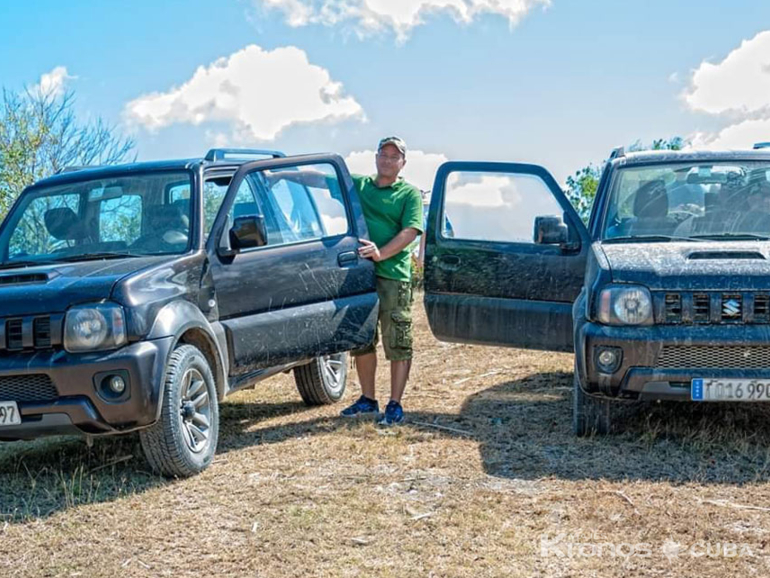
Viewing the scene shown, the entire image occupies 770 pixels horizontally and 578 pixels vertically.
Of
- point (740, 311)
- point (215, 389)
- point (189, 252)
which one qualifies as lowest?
point (215, 389)

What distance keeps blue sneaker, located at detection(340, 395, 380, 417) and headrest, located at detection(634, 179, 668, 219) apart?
2.30 meters

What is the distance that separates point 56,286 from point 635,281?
3151 millimetres

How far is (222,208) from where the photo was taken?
613 cm

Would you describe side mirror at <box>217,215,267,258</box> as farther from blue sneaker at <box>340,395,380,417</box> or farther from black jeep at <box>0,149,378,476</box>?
blue sneaker at <box>340,395,380,417</box>

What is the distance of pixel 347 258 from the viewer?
666 cm

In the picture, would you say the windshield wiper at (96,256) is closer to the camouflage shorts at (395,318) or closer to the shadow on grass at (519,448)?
the shadow on grass at (519,448)

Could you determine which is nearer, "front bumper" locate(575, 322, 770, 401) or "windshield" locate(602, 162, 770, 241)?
"front bumper" locate(575, 322, 770, 401)

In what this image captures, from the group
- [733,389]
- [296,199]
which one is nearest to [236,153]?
[296,199]

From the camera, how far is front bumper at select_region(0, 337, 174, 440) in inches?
198

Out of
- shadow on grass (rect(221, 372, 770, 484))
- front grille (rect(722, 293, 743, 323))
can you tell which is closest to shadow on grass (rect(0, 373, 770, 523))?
shadow on grass (rect(221, 372, 770, 484))

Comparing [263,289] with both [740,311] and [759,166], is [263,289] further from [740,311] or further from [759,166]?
[759,166]

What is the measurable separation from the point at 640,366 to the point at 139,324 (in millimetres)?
2735

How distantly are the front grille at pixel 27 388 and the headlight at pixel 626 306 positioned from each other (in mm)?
3017

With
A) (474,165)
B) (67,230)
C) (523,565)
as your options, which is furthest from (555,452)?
(67,230)
